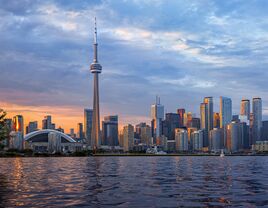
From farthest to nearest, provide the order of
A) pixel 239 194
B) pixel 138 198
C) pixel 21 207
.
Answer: pixel 239 194
pixel 138 198
pixel 21 207

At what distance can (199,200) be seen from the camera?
1517 inches

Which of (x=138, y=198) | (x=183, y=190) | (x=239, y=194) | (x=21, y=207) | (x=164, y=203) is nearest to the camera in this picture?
(x=21, y=207)

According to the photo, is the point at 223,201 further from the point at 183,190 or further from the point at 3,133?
the point at 3,133

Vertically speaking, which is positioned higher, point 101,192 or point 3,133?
point 3,133

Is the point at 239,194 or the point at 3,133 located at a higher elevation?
the point at 3,133

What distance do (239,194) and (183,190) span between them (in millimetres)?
6752

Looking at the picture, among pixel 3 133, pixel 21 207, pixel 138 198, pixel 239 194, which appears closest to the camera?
pixel 21 207

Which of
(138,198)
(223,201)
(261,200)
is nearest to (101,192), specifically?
(138,198)

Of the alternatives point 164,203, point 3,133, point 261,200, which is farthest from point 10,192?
point 3,133

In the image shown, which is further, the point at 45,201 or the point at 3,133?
the point at 3,133

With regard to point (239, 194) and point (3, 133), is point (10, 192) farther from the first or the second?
point (3, 133)

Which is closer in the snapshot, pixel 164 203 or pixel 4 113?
pixel 164 203

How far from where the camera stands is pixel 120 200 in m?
38.8

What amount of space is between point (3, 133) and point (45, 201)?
2088 inches
